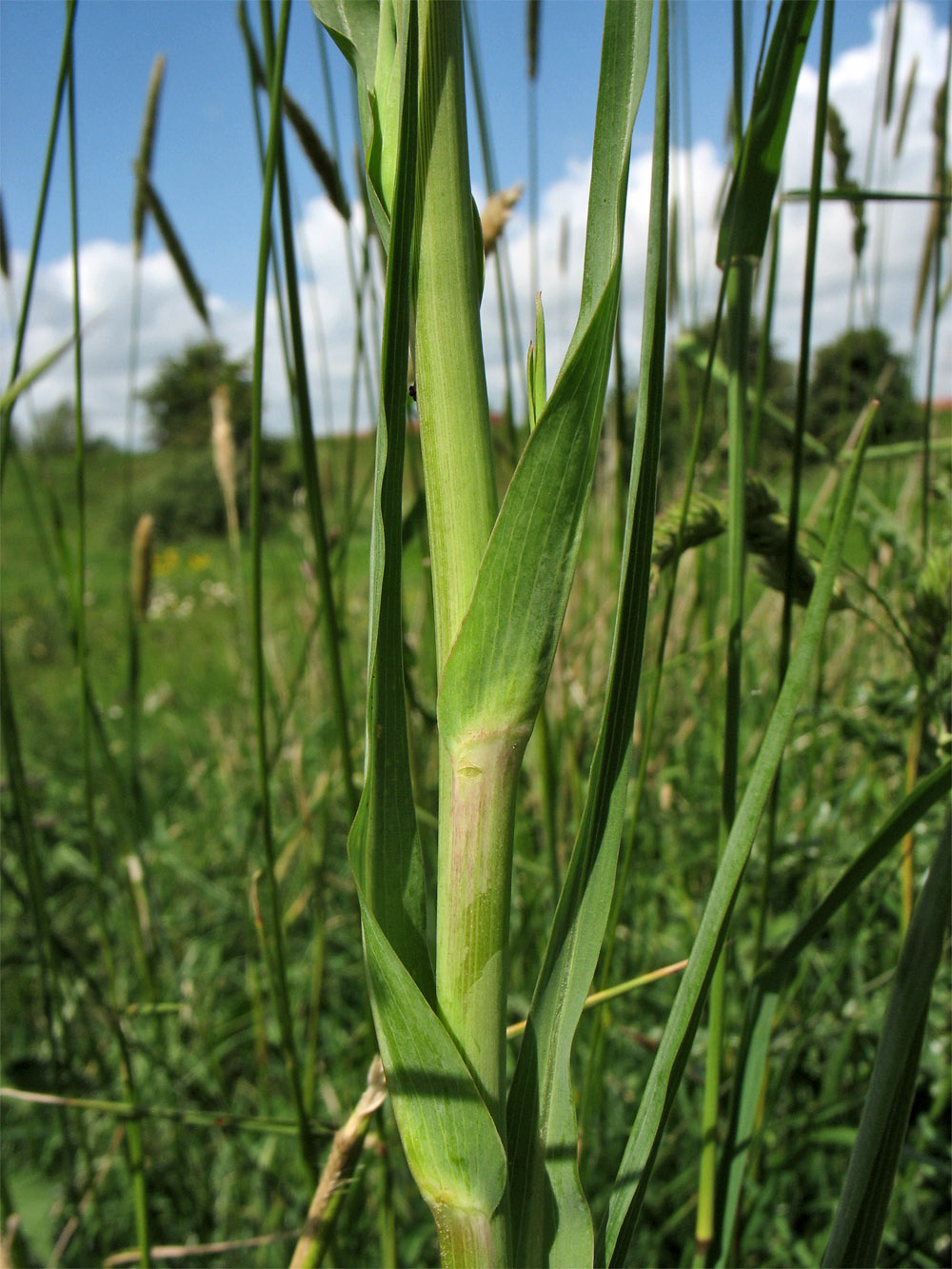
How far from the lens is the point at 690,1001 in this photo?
0.24 metres

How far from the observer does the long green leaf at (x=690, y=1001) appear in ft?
0.78

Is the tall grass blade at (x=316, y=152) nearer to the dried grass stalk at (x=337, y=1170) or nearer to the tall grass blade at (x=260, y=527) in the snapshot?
the tall grass blade at (x=260, y=527)

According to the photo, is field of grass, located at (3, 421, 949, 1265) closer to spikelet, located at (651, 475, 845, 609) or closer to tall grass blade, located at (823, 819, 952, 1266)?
spikelet, located at (651, 475, 845, 609)

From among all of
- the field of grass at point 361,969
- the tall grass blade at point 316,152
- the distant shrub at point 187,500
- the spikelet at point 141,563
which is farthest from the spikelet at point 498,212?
the distant shrub at point 187,500

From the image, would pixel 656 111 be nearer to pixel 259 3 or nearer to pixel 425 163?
pixel 425 163

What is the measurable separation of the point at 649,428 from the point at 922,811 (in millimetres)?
156

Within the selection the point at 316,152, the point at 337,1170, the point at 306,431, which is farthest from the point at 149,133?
the point at 337,1170

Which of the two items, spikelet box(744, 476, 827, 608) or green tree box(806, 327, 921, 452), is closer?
spikelet box(744, 476, 827, 608)

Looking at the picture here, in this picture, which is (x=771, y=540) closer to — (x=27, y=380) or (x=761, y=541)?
(x=761, y=541)

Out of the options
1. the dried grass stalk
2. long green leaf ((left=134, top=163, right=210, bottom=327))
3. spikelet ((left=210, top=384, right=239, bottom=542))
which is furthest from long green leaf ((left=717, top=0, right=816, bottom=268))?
spikelet ((left=210, top=384, right=239, bottom=542))

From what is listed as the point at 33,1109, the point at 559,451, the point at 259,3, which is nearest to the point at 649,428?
the point at 559,451

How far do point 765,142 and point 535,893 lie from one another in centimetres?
54

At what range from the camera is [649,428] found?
222 millimetres

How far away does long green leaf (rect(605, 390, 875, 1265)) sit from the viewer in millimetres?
237
